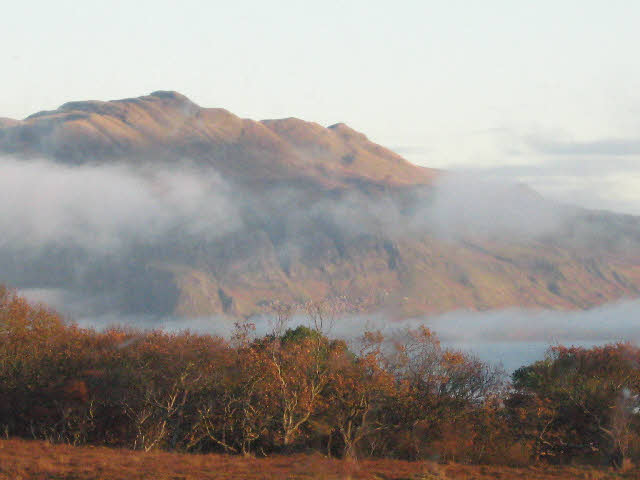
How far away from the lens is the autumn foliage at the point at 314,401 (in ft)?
199

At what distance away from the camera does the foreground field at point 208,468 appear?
39.2m

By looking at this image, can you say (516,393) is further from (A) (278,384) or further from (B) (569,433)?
(A) (278,384)

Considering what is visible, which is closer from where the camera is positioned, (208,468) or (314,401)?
(208,468)

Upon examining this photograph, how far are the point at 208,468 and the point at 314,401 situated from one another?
52.7ft

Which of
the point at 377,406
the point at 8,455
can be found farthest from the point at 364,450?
the point at 8,455

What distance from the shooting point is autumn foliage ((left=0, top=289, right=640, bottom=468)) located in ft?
199

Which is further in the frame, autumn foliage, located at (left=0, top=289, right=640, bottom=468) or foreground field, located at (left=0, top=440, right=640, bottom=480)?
autumn foliage, located at (left=0, top=289, right=640, bottom=468)

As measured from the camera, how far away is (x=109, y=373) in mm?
66938

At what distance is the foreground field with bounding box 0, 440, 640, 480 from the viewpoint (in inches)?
1545

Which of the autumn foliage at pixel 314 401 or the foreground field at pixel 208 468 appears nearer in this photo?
the foreground field at pixel 208 468

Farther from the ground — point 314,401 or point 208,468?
point 314,401

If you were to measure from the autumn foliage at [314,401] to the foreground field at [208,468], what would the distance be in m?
6.53

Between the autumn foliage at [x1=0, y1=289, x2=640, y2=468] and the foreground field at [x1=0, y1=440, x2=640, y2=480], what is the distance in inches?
257

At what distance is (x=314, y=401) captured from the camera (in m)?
59.6
